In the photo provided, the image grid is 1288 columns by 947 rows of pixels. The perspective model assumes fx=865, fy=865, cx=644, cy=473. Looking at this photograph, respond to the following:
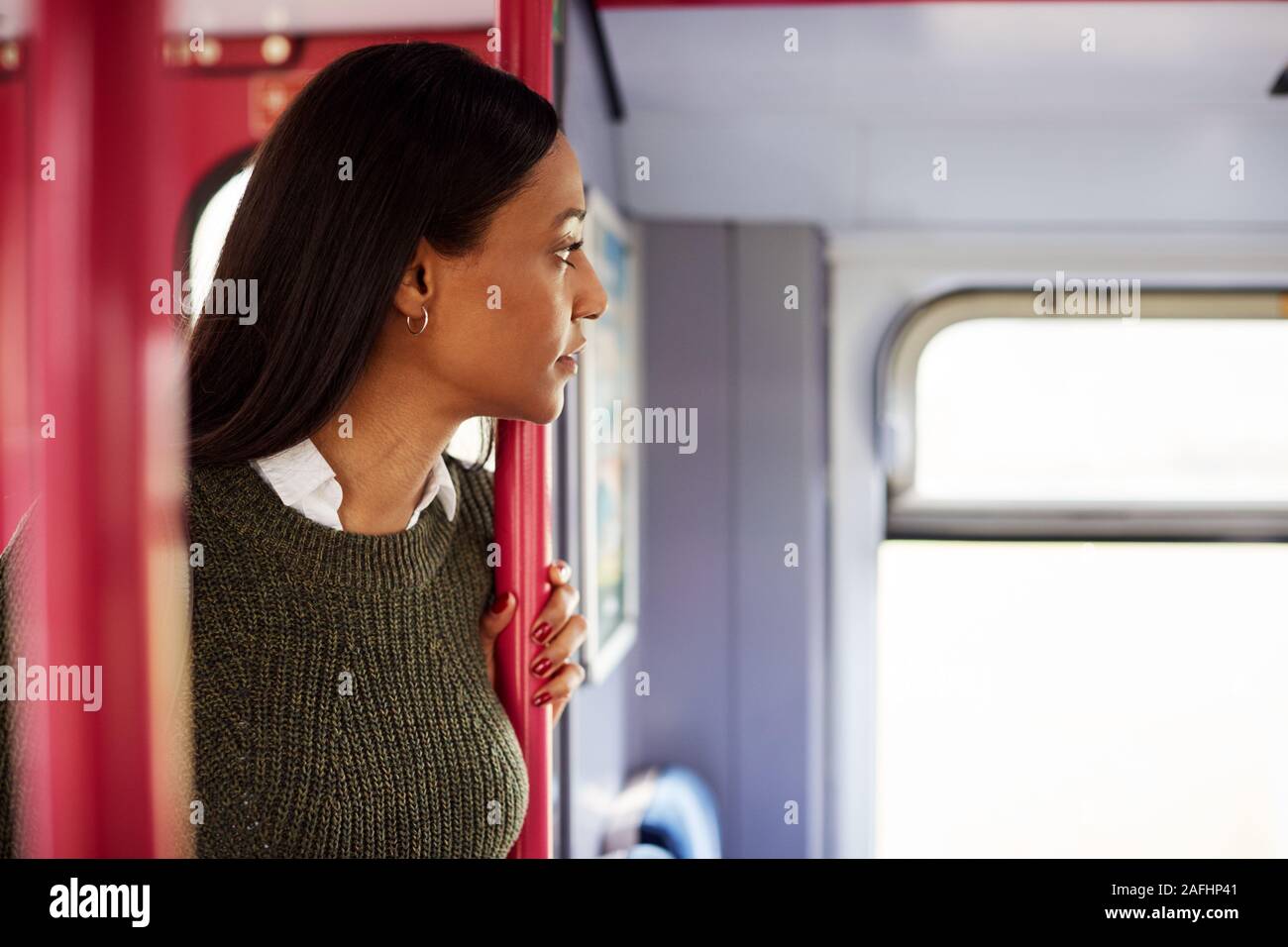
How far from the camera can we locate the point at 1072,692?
5.97ft

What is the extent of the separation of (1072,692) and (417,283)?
1713 mm

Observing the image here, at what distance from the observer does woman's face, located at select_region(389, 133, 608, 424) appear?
0.61 m

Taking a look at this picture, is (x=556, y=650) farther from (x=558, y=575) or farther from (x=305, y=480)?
(x=305, y=480)

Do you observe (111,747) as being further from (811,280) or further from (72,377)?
(811,280)

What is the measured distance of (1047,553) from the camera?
178cm

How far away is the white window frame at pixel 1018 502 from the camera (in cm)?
169

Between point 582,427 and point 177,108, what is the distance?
90cm

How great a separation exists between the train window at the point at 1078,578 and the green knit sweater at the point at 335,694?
Answer: 1299 millimetres

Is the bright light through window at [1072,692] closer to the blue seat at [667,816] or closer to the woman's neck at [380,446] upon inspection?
the blue seat at [667,816]

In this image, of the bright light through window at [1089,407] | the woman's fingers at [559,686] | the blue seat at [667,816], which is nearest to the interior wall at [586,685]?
the blue seat at [667,816]

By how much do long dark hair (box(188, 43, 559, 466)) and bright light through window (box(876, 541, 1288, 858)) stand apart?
4.62ft

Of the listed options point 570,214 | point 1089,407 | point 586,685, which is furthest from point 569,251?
point 1089,407

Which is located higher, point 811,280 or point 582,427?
point 811,280
